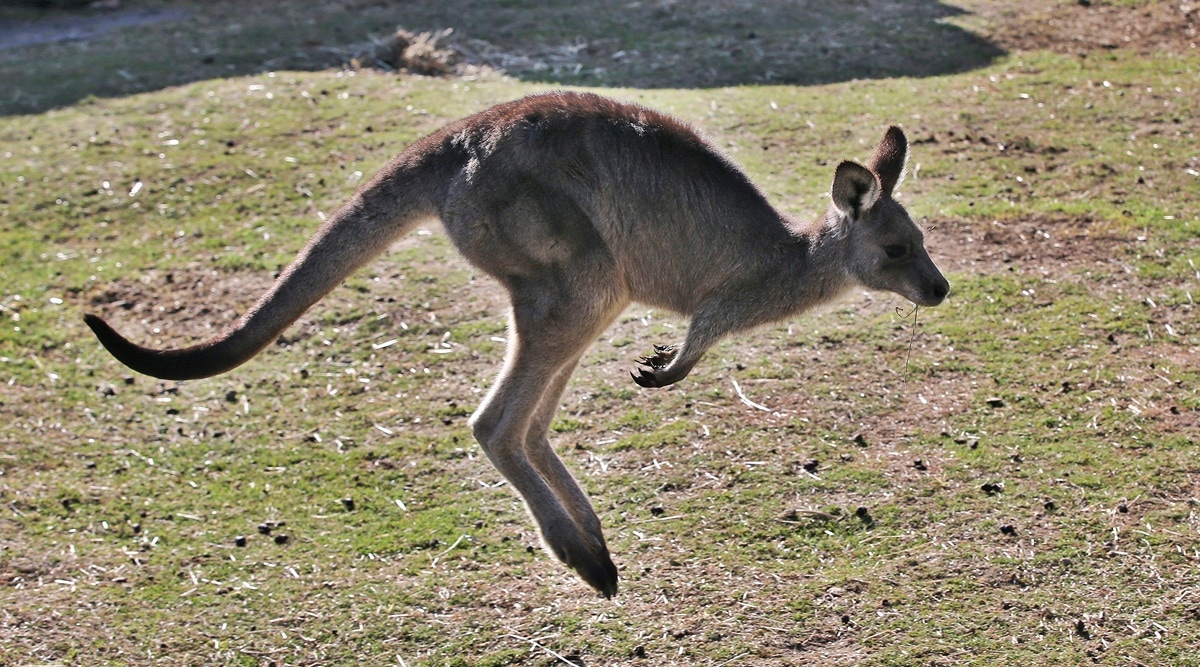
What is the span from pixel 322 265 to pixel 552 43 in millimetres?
6934

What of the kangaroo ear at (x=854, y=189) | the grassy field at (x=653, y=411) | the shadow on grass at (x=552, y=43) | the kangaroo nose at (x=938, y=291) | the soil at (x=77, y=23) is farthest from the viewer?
the soil at (x=77, y=23)

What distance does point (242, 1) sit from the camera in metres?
13.7

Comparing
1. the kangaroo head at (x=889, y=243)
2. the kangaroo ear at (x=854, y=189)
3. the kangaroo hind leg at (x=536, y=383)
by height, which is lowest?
the kangaroo hind leg at (x=536, y=383)

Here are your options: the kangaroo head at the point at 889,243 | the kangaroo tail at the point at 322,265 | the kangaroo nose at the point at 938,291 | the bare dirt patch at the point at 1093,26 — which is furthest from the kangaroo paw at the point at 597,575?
the bare dirt patch at the point at 1093,26

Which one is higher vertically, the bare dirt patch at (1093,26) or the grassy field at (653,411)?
the bare dirt patch at (1093,26)

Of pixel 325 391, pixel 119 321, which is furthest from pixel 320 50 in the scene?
pixel 325 391

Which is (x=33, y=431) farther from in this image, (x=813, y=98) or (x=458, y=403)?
(x=813, y=98)

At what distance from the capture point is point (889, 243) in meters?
4.85

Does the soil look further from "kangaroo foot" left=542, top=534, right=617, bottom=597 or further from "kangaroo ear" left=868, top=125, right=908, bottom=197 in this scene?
"kangaroo foot" left=542, top=534, right=617, bottom=597

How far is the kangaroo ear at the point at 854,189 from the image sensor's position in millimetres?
4633

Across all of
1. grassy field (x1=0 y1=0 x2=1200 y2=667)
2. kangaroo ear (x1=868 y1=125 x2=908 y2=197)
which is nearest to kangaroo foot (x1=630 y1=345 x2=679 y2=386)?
grassy field (x1=0 y1=0 x2=1200 y2=667)

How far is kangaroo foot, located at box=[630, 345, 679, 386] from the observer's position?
4.64 meters

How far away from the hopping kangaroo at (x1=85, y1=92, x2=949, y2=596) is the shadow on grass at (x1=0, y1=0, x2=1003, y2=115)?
5172 mm

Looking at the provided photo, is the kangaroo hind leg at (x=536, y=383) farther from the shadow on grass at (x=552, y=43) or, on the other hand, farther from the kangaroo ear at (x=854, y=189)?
the shadow on grass at (x=552, y=43)
